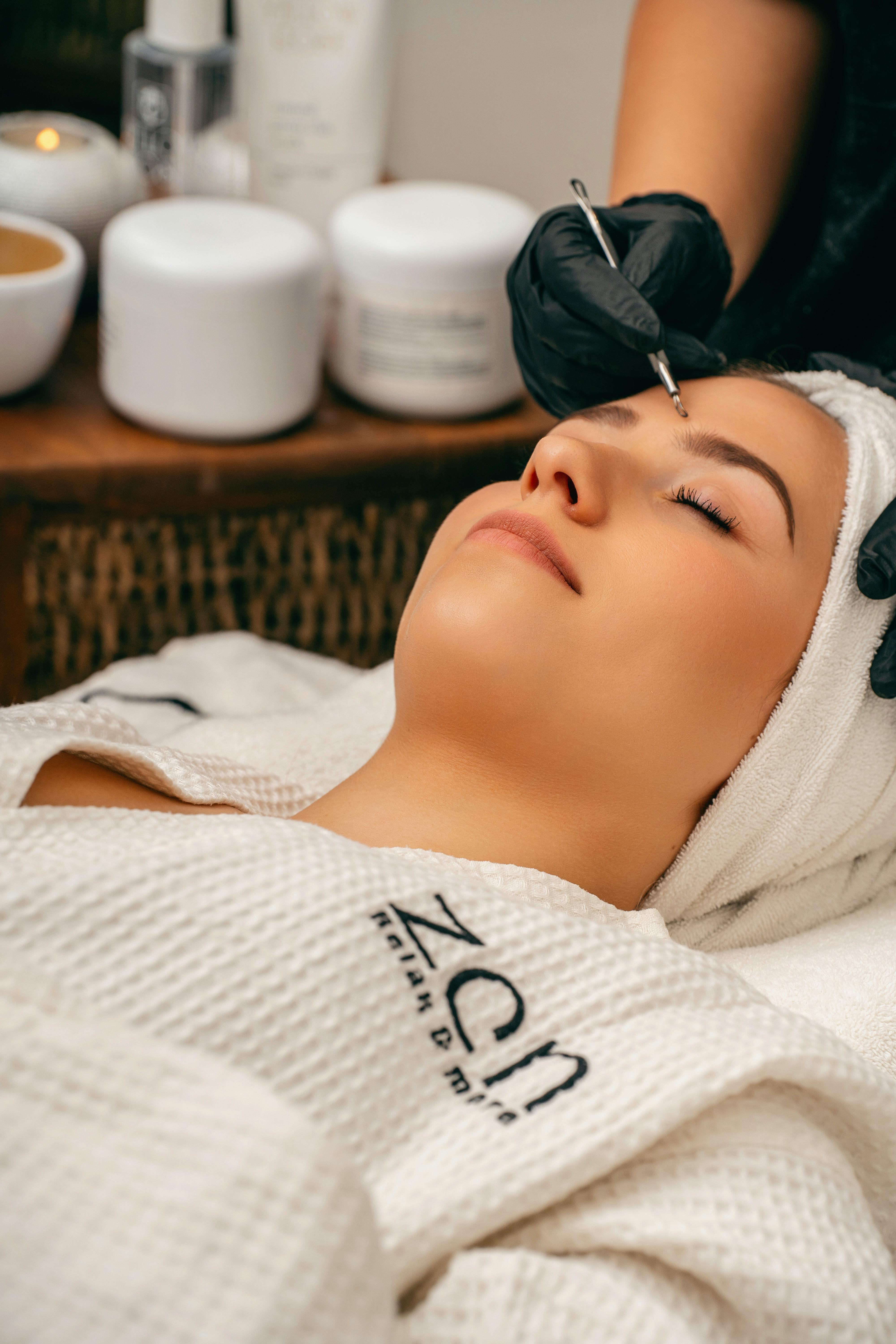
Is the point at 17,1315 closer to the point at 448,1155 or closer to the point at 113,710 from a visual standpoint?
the point at 448,1155

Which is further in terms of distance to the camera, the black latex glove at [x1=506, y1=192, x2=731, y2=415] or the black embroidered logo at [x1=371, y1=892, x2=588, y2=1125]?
the black latex glove at [x1=506, y1=192, x2=731, y2=415]

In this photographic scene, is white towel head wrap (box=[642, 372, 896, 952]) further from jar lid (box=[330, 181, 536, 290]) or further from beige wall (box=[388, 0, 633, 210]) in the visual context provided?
beige wall (box=[388, 0, 633, 210])

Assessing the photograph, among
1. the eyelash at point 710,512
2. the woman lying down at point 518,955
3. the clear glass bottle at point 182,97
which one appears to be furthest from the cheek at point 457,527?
the clear glass bottle at point 182,97

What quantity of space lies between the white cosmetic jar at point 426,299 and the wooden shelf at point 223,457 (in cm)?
4

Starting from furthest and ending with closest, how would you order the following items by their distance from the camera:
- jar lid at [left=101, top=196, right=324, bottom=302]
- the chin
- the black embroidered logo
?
jar lid at [left=101, top=196, right=324, bottom=302] → the chin → the black embroidered logo

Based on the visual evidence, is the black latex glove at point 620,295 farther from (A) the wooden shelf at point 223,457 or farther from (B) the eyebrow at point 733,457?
(A) the wooden shelf at point 223,457

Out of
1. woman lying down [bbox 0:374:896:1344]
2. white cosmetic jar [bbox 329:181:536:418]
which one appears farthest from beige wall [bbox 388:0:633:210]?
woman lying down [bbox 0:374:896:1344]

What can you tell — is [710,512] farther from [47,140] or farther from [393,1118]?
[47,140]

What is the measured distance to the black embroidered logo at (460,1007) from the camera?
1.90 ft

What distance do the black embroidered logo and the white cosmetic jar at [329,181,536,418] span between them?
77 cm

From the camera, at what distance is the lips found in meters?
0.74

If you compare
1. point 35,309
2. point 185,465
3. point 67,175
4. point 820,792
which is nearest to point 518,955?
point 820,792

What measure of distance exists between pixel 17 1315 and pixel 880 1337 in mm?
388

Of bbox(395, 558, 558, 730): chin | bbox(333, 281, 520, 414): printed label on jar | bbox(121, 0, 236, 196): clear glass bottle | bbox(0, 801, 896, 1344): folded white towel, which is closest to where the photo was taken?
bbox(0, 801, 896, 1344): folded white towel
